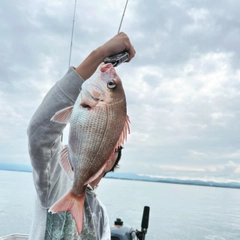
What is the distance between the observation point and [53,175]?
1.91 metres

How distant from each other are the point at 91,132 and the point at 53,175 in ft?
2.48

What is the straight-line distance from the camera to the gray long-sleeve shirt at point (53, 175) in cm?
156

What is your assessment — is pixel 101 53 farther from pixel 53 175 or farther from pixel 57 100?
pixel 53 175

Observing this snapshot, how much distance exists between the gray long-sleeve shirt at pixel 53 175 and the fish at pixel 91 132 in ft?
0.85

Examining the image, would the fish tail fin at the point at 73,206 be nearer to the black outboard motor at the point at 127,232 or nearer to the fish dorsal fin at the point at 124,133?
the fish dorsal fin at the point at 124,133

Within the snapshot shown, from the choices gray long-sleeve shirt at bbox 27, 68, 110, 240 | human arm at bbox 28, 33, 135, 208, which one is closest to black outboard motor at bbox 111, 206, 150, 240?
gray long-sleeve shirt at bbox 27, 68, 110, 240

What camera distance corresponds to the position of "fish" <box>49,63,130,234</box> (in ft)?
4.18

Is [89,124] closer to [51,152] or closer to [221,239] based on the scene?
[51,152]

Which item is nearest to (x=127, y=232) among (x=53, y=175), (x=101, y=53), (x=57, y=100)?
(x=53, y=175)

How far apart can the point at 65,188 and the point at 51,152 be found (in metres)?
0.43

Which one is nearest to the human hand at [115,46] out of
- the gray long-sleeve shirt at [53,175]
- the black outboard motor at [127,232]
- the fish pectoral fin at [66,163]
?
the gray long-sleeve shirt at [53,175]

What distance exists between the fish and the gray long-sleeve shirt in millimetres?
259

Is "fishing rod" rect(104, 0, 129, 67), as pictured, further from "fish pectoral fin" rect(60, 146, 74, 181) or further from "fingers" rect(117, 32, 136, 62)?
"fish pectoral fin" rect(60, 146, 74, 181)

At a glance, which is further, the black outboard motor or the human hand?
the black outboard motor
